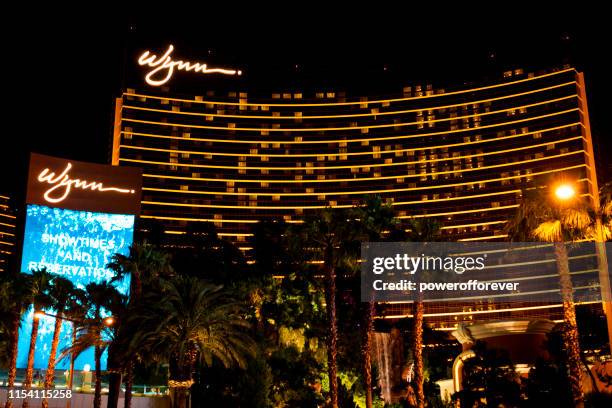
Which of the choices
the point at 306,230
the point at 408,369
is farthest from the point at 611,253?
the point at 306,230

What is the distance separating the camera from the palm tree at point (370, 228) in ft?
143

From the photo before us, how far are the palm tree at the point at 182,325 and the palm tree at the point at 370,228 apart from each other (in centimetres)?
963

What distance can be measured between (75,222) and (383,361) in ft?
123

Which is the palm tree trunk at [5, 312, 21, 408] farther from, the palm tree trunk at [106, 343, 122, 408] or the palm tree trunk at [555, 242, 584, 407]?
the palm tree trunk at [555, 242, 584, 407]

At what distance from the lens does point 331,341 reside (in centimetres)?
4238

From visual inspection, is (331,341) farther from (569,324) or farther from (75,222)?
(75,222)

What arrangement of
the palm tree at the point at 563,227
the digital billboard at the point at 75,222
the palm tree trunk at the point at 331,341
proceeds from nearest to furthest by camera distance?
the palm tree at the point at 563,227 → the palm tree trunk at the point at 331,341 → the digital billboard at the point at 75,222

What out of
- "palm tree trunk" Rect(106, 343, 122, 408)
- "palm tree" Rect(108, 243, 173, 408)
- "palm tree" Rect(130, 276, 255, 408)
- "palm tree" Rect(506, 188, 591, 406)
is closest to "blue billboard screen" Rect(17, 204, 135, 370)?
"palm tree" Rect(108, 243, 173, 408)

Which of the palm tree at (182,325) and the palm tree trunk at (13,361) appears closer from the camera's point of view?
the palm tree at (182,325)

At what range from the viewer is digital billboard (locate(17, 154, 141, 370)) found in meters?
75.8

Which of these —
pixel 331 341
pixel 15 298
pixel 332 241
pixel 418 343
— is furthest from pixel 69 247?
pixel 418 343

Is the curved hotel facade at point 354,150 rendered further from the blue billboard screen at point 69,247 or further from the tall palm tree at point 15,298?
the tall palm tree at point 15,298

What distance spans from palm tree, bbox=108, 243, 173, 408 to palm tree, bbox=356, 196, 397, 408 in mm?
12491

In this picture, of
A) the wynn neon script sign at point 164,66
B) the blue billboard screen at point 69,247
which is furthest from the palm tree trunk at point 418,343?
the wynn neon script sign at point 164,66
